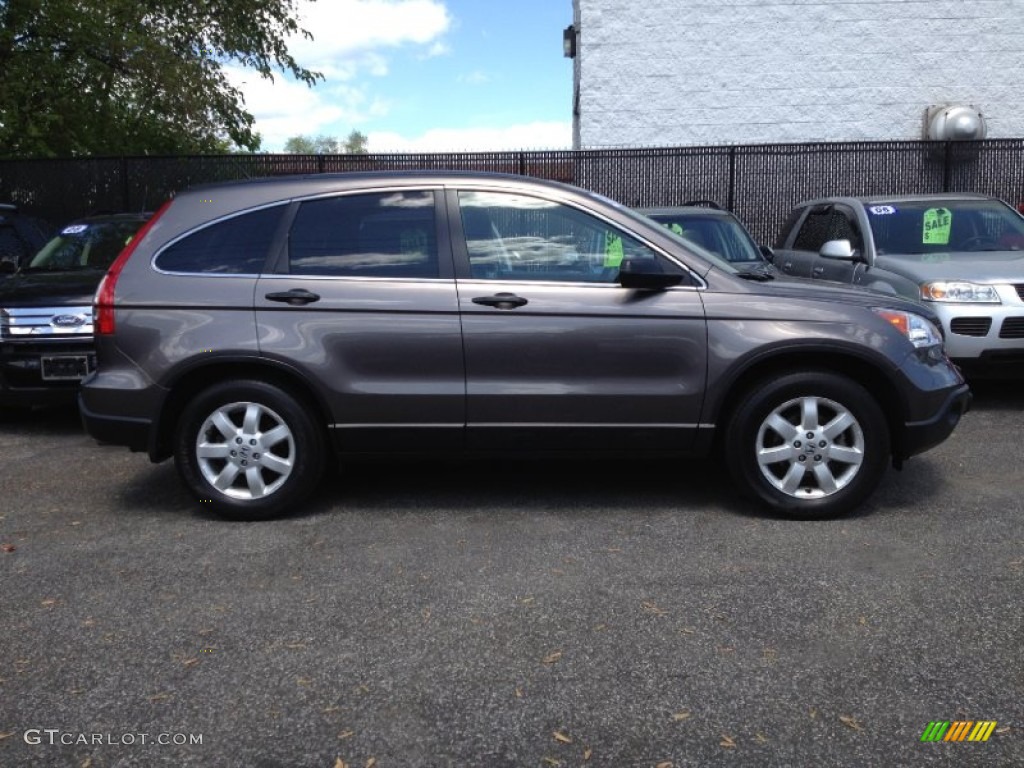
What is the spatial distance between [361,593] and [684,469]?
2666 mm

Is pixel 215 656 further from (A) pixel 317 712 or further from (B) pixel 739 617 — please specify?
(B) pixel 739 617

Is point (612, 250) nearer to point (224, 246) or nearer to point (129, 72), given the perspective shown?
point (224, 246)

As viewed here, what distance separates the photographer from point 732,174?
52.2 feet

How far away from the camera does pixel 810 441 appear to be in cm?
513

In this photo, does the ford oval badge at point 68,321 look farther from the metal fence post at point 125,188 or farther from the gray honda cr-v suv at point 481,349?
the metal fence post at point 125,188

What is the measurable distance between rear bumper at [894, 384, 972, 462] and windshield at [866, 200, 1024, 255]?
3.69m

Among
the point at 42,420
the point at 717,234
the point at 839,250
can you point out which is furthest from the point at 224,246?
the point at 717,234

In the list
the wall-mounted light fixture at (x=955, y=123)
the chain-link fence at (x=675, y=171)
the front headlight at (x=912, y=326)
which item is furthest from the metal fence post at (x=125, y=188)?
the front headlight at (x=912, y=326)

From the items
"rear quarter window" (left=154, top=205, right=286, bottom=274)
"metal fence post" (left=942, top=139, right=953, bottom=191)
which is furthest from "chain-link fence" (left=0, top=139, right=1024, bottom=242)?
"rear quarter window" (left=154, top=205, right=286, bottom=274)

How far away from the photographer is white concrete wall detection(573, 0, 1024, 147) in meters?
18.0

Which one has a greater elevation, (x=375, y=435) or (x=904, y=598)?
(x=375, y=435)

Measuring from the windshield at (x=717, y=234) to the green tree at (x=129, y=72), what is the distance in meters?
9.75

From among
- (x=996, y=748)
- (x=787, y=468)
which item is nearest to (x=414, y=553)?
(x=787, y=468)

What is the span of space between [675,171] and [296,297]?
11828mm
